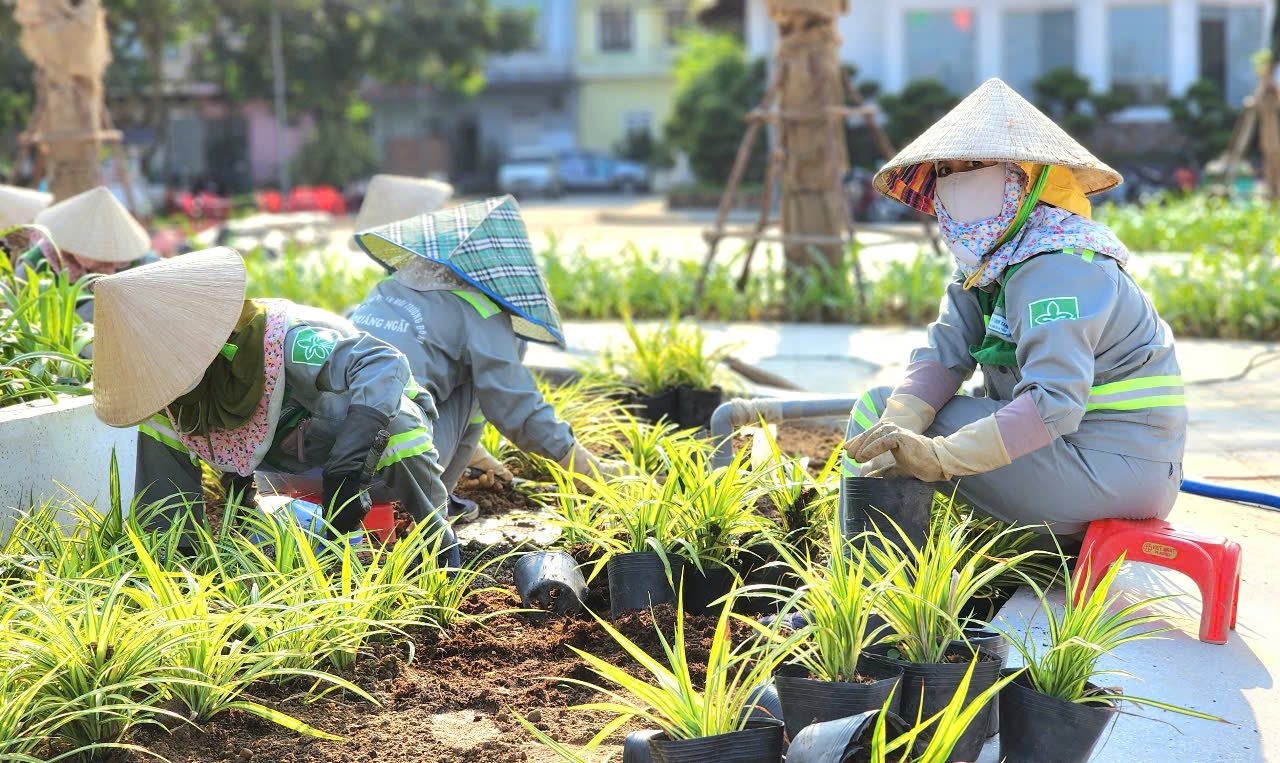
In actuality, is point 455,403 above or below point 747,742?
above

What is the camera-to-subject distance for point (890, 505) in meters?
2.93

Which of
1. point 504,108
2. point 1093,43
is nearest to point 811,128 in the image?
point 1093,43

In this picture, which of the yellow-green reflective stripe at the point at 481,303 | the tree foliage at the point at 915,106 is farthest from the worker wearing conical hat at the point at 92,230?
the tree foliage at the point at 915,106

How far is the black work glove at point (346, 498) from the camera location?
126 inches

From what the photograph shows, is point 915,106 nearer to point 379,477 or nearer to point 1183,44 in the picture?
point 1183,44

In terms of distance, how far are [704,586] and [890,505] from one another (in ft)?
1.70

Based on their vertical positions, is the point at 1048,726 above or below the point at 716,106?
below

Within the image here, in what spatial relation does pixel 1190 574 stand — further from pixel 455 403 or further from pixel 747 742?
pixel 455 403

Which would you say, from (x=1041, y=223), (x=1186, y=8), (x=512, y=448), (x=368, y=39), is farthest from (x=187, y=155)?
(x=1041, y=223)

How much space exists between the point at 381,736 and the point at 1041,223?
1.89 meters

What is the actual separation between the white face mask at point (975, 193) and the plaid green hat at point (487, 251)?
1.27 m

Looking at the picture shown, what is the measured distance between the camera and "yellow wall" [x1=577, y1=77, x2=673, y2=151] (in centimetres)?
4066

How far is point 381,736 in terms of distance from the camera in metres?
2.53

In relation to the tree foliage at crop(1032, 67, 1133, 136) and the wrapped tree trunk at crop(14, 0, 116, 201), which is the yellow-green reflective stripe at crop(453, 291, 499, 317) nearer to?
the wrapped tree trunk at crop(14, 0, 116, 201)
